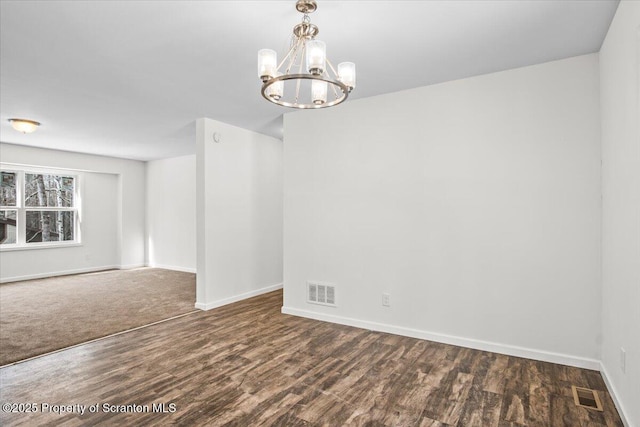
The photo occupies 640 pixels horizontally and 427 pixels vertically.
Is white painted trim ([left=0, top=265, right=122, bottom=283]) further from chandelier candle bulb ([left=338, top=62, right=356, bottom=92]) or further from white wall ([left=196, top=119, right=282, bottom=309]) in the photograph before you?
chandelier candle bulb ([left=338, top=62, right=356, bottom=92])

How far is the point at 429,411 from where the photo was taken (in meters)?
2.17

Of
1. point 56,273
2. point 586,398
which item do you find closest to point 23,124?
point 56,273

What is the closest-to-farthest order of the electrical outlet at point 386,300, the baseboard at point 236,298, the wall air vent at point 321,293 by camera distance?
1. the electrical outlet at point 386,300
2. the wall air vent at point 321,293
3. the baseboard at point 236,298

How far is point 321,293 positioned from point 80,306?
11.0ft

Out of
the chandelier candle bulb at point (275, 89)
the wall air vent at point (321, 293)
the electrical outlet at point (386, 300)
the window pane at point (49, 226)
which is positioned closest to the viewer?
the chandelier candle bulb at point (275, 89)

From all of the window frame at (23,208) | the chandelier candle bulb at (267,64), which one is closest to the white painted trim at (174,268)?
the window frame at (23,208)

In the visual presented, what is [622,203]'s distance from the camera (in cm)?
211

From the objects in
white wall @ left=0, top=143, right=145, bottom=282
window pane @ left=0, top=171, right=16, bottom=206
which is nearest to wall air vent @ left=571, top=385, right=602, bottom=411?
white wall @ left=0, top=143, right=145, bottom=282

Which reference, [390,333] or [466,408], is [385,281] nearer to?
[390,333]

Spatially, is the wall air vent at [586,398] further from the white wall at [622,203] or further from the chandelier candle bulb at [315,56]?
the chandelier candle bulb at [315,56]

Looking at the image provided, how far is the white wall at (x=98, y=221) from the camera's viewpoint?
6551mm

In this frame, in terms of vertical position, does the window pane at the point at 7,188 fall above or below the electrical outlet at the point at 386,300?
above

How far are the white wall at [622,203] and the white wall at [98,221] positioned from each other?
839cm

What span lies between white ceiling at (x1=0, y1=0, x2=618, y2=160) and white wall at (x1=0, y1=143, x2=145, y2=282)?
3326 mm
